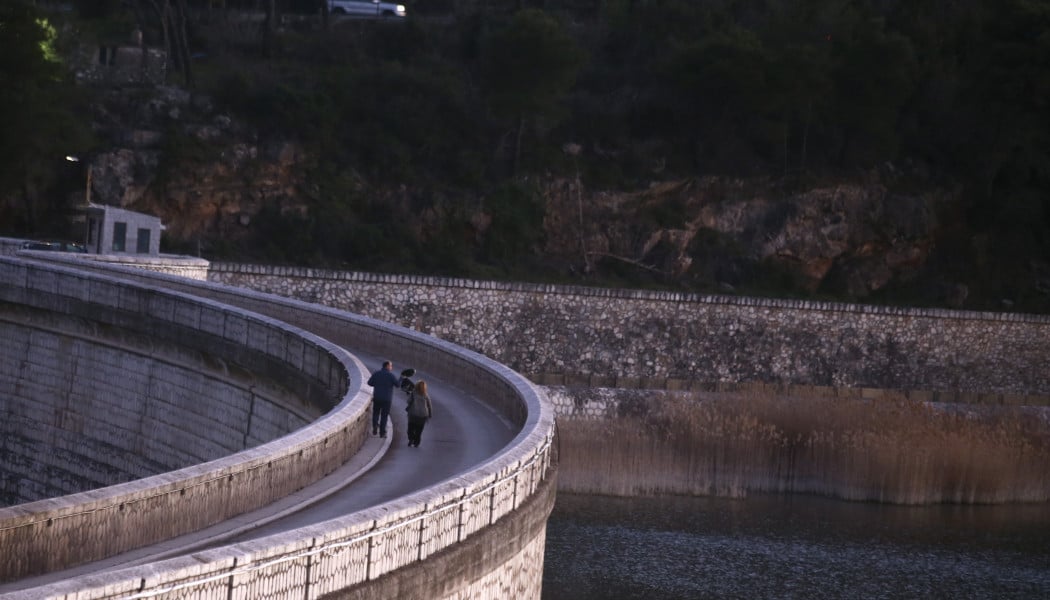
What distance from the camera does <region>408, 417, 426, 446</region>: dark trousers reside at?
20.1 m

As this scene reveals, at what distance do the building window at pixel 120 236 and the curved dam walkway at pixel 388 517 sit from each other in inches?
536

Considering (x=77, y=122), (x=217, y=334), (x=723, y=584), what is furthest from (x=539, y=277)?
(x=217, y=334)

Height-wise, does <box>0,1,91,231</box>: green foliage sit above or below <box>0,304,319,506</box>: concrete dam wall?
above

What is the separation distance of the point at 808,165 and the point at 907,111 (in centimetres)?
755

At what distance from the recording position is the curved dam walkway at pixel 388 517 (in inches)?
417

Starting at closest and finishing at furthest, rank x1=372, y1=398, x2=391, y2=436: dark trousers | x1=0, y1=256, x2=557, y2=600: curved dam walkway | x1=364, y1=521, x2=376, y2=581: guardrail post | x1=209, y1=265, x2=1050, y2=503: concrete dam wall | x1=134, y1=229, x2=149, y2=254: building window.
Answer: x1=0, y1=256, x2=557, y2=600: curved dam walkway
x1=364, y1=521, x2=376, y2=581: guardrail post
x1=372, y1=398, x2=391, y2=436: dark trousers
x1=134, y1=229, x2=149, y2=254: building window
x1=209, y1=265, x2=1050, y2=503: concrete dam wall

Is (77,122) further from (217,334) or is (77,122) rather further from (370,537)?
(370,537)

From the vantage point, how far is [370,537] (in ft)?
40.4

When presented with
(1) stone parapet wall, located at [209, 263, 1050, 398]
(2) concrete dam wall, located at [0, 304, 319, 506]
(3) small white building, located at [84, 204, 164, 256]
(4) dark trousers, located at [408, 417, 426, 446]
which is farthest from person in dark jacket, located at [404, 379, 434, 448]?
(1) stone parapet wall, located at [209, 263, 1050, 398]

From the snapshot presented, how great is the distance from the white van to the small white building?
134ft

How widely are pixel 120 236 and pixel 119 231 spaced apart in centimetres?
16

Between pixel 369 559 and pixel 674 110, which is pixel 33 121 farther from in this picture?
pixel 369 559

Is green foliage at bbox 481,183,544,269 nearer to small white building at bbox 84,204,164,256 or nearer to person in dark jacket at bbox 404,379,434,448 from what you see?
small white building at bbox 84,204,164,256

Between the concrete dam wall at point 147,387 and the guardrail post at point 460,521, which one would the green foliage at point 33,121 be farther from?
the guardrail post at point 460,521
